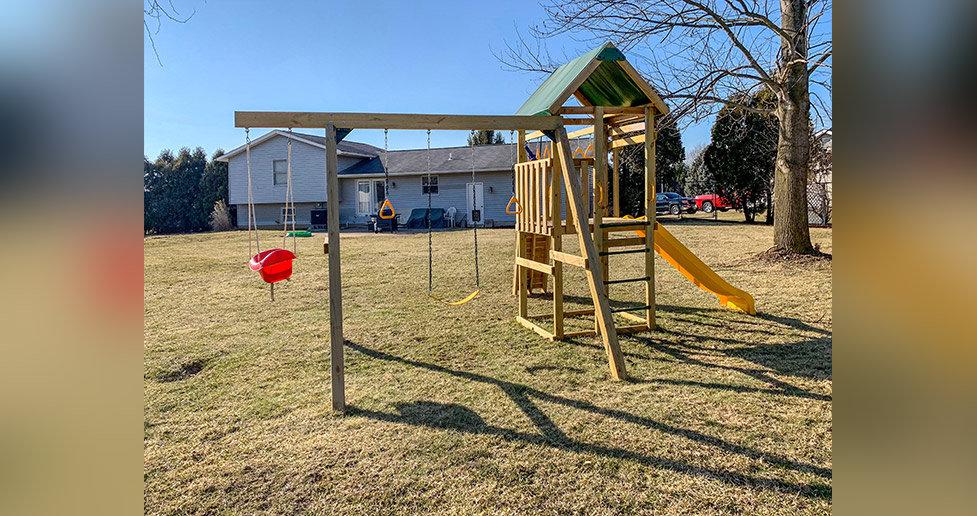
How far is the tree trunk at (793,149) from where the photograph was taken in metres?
10.8

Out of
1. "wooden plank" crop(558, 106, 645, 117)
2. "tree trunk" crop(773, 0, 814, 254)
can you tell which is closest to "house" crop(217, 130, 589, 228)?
"tree trunk" crop(773, 0, 814, 254)

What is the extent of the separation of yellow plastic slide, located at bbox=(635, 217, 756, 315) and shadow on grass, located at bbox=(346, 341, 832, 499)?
3.46m

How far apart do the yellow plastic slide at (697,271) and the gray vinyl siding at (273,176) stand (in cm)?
2089

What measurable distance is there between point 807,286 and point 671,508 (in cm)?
713

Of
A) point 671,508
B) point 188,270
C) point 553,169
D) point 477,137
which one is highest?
point 477,137

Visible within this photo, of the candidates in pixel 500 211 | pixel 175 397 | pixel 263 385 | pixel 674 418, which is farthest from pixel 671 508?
pixel 500 211

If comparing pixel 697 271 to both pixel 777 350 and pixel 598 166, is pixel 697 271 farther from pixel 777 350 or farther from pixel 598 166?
pixel 598 166

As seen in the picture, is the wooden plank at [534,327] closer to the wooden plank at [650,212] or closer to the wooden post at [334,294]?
the wooden plank at [650,212]

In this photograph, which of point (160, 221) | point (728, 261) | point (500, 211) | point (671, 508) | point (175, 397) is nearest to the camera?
point (671, 508)

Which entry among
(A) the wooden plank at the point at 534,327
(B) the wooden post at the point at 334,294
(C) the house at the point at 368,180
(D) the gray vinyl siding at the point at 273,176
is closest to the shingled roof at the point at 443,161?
(C) the house at the point at 368,180
